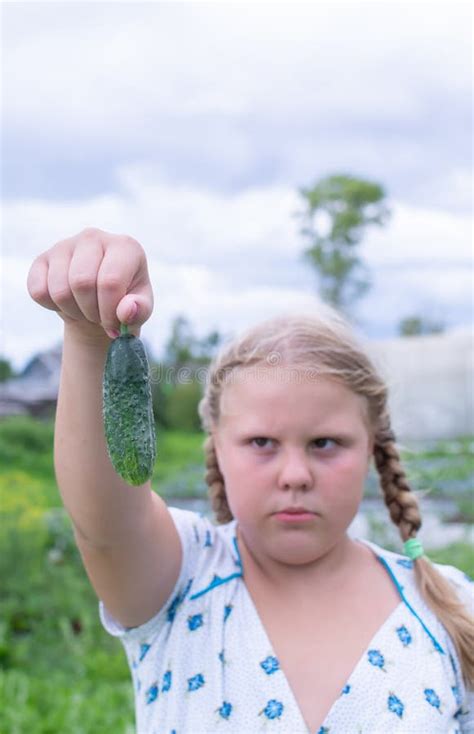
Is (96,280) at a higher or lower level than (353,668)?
higher

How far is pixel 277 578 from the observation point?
7.25 feet

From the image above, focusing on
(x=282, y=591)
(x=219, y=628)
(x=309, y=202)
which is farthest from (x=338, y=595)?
(x=309, y=202)

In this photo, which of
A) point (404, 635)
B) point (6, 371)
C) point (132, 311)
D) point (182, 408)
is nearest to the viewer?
point (132, 311)

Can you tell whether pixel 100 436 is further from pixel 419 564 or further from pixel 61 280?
pixel 419 564

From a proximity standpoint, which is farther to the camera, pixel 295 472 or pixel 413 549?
pixel 413 549

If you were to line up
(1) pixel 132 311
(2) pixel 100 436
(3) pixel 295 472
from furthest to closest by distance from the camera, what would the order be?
(3) pixel 295 472
(2) pixel 100 436
(1) pixel 132 311

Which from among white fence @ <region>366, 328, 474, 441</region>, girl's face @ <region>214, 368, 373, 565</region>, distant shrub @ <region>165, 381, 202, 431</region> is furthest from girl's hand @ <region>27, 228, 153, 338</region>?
white fence @ <region>366, 328, 474, 441</region>

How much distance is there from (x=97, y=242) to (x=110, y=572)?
0.86 m

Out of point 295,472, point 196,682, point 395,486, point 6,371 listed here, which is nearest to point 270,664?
point 196,682

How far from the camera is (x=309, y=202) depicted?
27.9 metres

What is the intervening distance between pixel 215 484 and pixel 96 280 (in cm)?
114

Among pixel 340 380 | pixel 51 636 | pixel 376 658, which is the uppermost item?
pixel 340 380

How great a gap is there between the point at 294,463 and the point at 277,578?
365 mm

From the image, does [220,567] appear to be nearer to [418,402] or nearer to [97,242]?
[97,242]
